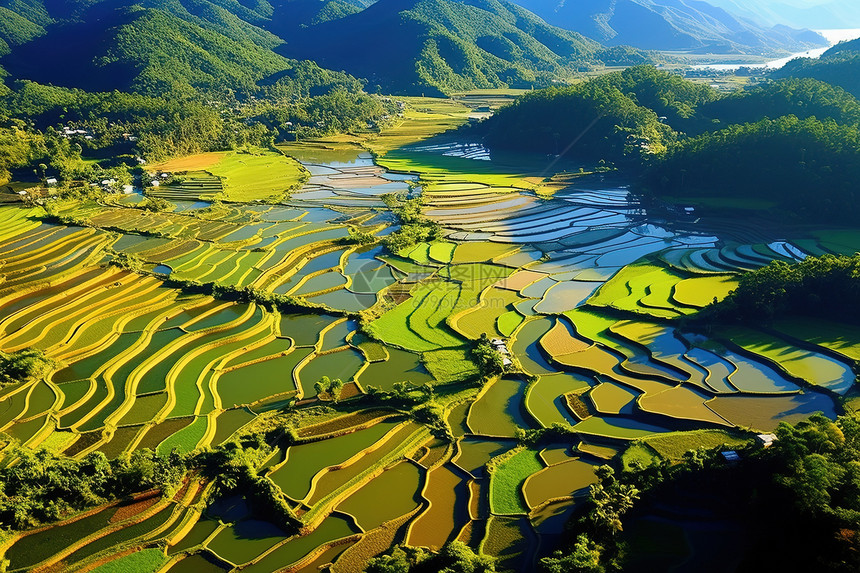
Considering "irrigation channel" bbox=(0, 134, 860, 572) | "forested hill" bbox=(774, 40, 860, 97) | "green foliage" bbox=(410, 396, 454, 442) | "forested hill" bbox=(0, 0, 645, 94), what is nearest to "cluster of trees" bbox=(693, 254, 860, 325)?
"irrigation channel" bbox=(0, 134, 860, 572)

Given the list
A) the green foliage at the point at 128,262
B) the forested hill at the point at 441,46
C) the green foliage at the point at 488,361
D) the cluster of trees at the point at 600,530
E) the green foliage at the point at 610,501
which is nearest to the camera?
the cluster of trees at the point at 600,530

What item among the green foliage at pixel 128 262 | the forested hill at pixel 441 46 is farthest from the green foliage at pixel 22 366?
the forested hill at pixel 441 46

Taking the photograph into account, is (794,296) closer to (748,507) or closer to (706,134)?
(748,507)

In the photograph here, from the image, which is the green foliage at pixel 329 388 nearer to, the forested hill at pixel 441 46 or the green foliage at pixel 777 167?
the green foliage at pixel 777 167

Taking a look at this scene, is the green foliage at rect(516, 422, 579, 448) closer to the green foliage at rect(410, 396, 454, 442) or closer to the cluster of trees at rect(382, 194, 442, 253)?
the green foliage at rect(410, 396, 454, 442)

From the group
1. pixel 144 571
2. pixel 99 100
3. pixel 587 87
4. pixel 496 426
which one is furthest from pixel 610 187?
pixel 99 100

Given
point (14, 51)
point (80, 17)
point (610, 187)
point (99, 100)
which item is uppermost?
point (80, 17)

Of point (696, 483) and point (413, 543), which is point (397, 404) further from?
point (696, 483)
